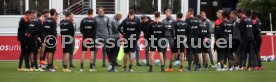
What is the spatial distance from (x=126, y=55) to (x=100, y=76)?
2351 mm

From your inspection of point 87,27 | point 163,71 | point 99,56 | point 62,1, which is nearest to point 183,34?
point 163,71

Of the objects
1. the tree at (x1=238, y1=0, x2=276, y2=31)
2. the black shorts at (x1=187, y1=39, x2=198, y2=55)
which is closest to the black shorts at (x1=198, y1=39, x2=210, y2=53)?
the black shorts at (x1=187, y1=39, x2=198, y2=55)

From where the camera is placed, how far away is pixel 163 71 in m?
23.4

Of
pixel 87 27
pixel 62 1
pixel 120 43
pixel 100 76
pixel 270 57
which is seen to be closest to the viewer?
pixel 100 76

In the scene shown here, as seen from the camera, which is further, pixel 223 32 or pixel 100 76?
pixel 223 32

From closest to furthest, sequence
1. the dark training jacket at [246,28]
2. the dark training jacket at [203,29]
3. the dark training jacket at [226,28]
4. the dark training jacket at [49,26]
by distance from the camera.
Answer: the dark training jacket at [49,26] → the dark training jacket at [226,28] → the dark training jacket at [246,28] → the dark training jacket at [203,29]

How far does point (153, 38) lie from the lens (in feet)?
76.1

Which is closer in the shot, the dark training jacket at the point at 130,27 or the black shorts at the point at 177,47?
the dark training jacket at the point at 130,27

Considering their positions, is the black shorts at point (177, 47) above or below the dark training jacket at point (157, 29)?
below

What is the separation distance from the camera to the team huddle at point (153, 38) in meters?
23.2

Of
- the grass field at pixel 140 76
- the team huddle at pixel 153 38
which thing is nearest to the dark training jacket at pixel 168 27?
the team huddle at pixel 153 38

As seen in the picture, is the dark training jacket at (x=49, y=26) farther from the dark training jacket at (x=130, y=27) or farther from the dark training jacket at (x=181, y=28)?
the dark training jacket at (x=181, y=28)

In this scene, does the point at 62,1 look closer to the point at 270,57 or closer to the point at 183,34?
the point at 270,57

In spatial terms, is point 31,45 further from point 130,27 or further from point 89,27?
point 130,27
